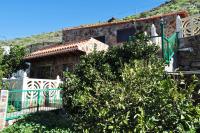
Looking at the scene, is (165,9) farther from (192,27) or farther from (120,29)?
(192,27)

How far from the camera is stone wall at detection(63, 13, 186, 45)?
851 inches

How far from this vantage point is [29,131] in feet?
36.0

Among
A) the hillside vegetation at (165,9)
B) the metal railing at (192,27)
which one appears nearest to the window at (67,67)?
the metal railing at (192,27)

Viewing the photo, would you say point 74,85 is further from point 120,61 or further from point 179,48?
point 179,48

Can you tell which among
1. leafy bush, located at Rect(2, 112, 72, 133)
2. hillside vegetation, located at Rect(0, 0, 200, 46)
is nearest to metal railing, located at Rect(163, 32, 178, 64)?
leafy bush, located at Rect(2, 112, 72, 133)

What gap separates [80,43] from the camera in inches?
739

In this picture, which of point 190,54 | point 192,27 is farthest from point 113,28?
point 190,54

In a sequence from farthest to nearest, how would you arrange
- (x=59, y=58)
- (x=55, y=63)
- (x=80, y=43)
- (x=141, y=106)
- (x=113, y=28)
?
(x=113, y=28) → (x=55, y=63) → (x=59, y=58) → (x=80, y=43) → (x=141, y=106)

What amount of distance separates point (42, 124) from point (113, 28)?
13.4 metres

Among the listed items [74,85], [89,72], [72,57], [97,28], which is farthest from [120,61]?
[97,28]

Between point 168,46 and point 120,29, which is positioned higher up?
point 120,29

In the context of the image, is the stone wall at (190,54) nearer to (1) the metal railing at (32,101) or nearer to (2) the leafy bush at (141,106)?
(1) the metal railing at (32,101)

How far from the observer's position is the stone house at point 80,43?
19.1 meters

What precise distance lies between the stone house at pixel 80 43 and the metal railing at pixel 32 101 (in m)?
4.00
